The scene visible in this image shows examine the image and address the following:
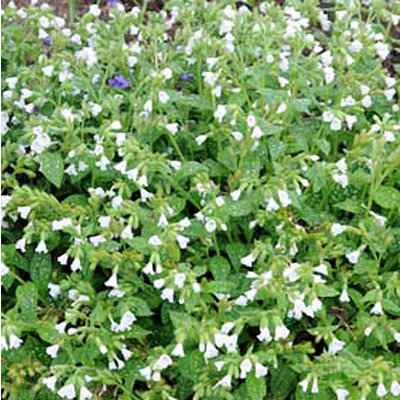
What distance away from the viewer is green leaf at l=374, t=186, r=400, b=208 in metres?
3.58

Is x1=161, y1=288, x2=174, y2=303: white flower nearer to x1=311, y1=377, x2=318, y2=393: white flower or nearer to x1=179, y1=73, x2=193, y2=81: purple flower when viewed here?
x1=311, y1=377, x2=318, y2=393: white flower

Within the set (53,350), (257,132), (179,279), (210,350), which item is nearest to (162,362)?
(210,350)

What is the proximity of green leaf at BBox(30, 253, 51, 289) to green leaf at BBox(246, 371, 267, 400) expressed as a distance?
969 mm

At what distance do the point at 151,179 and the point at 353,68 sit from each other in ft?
3.86

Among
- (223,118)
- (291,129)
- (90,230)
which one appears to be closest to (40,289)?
(90,230)

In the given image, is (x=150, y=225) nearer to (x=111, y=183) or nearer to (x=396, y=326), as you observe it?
(x=111, y=183)

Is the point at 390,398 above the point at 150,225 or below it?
below

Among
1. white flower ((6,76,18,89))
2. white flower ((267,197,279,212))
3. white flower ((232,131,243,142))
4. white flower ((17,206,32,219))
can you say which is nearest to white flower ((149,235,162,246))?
white flower ((267,197,279,212))

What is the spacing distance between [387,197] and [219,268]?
0.75 m

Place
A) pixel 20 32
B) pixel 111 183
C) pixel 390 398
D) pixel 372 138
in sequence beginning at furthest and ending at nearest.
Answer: pixel 20 32 → pixel 111 183 → pixel 372 138 → pixel 390 398

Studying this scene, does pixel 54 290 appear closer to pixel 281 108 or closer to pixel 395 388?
pixel 281 108

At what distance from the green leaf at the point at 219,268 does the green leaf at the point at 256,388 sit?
0.45 meters

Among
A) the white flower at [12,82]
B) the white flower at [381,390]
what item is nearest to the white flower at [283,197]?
the white flower at [381,390]

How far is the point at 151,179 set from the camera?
12.3ft
